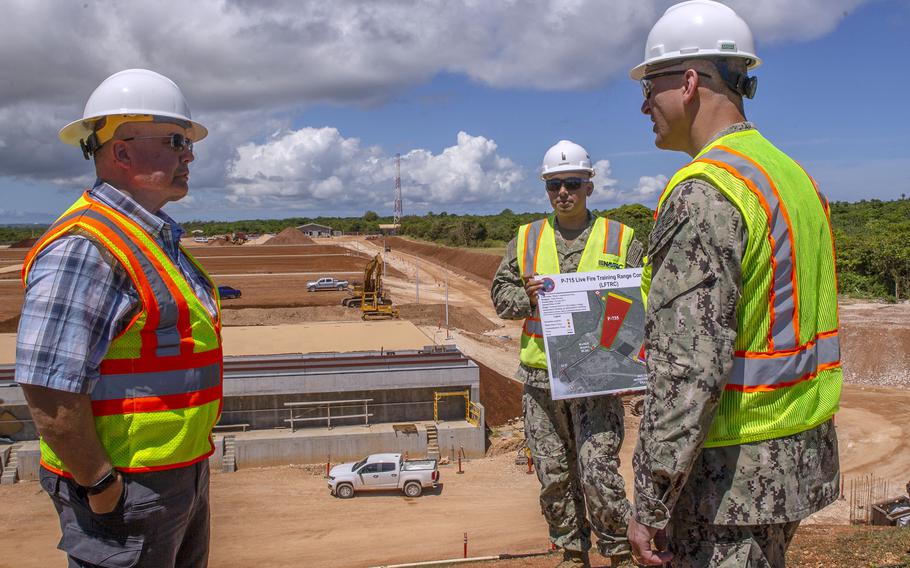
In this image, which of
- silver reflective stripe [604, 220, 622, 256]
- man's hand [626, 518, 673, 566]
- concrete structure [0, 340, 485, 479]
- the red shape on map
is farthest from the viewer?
concrete structure [0, 340, 485, 479]

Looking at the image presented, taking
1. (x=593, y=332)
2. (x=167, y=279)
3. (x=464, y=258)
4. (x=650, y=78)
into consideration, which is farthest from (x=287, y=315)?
(x=650, y=78)

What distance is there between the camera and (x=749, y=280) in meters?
2.18

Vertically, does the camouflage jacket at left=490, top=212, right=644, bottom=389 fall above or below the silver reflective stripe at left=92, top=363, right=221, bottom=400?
above

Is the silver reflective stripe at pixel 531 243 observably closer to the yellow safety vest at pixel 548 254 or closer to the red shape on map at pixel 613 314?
the yellow safety vest at pixel 548 254

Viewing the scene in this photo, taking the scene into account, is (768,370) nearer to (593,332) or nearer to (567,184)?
(593,332)

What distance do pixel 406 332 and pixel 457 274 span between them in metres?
28.6

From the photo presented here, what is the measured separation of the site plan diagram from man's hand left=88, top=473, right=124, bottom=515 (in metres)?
2.22

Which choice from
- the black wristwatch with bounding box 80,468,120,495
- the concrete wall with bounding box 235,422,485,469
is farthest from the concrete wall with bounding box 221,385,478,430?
the black wristwatch with bounding box 80,468,120,495

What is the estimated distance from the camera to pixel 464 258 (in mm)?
57844

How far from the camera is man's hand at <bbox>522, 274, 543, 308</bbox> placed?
411cm

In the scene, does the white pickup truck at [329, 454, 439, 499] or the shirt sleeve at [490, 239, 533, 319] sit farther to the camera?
the white pickup truck at [329, 454, 439, 499]

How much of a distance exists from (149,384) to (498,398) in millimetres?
18479

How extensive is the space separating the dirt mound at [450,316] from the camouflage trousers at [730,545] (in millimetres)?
29836

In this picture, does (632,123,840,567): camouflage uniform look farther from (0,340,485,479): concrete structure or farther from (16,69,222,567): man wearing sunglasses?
(0,340,485,479): concrete structure
